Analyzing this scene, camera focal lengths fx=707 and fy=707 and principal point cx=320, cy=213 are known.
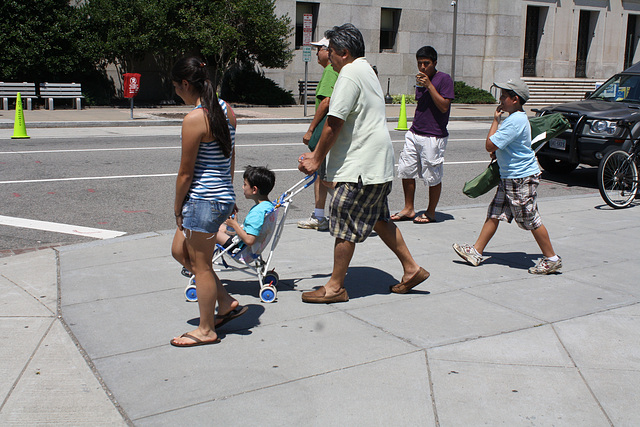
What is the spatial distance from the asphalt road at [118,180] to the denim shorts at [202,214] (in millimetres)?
3511

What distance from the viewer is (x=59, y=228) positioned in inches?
300

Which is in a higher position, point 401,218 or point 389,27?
point 389,27

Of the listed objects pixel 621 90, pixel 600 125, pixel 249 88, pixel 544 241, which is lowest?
pixel 544 241

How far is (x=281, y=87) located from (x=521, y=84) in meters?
22.4

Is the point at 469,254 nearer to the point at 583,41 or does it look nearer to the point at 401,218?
the point at 401,218

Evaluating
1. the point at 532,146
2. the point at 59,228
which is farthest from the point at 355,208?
the point at 59,228

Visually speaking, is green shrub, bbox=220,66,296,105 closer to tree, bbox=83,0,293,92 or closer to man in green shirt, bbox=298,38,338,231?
tree, bbox=83,0,293,92

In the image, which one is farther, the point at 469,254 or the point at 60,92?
the point at 60,92

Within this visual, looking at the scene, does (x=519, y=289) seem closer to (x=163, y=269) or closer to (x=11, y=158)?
(x=163, y=269)

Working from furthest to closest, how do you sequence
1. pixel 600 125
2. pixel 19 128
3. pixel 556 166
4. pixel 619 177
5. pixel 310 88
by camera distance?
1. pixel 310 88
2. pixel 19 128
3. pixel 556 166
4. pixel 600 125
5. pixel 619 177

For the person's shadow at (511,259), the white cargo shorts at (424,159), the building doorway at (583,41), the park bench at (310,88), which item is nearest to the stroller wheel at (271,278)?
the person's shadow at (511,259)

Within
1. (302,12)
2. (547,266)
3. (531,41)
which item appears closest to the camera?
(547,266)

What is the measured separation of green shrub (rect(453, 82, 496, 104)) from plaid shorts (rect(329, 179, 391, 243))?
1021 inches

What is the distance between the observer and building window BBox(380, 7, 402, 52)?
3002cm
